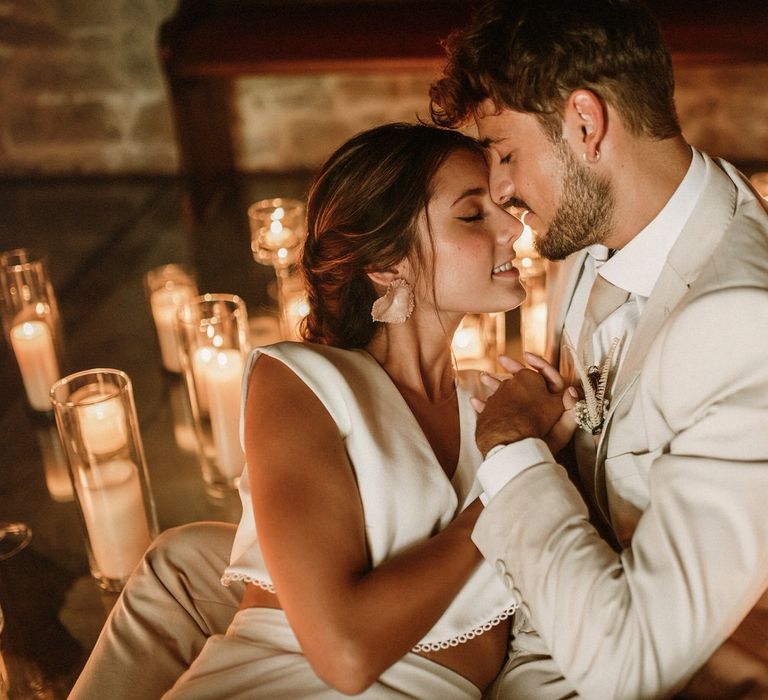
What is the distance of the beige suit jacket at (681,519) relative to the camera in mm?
1326

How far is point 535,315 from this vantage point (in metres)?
2.95

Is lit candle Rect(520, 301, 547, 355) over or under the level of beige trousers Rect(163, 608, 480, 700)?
under

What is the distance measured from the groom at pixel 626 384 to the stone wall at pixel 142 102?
10.6ft

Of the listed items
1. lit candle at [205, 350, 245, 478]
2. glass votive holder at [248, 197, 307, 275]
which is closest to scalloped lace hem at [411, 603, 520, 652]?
lit candle at [205, 350, 245, 478]

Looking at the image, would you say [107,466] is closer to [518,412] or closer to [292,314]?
[292,314]

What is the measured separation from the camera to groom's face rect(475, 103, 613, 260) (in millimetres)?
1696

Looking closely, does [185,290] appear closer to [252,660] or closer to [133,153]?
[252,660]

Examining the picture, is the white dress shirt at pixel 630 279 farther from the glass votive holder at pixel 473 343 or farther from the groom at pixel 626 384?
the glass votive holder at pixel 473 343

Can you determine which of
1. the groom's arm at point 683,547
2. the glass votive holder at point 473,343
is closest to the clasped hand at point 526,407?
the groom's arm at point 683,547

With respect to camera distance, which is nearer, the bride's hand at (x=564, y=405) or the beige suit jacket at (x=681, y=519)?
the beige suit jacket at (x=681, y=519)

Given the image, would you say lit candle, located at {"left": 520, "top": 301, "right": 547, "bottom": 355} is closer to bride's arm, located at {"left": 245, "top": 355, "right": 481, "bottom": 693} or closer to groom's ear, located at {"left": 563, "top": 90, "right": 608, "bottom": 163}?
groom's ear, located at {"left": 563, "top": 90, "right": 608, "bottom": 163}

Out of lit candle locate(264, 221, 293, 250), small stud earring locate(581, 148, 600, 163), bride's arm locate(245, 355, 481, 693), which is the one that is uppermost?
small stud earring locate(581, 148, 600, 163)

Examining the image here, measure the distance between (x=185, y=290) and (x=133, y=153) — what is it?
2.25m

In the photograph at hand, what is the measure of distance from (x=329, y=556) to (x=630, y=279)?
78 centimetres
